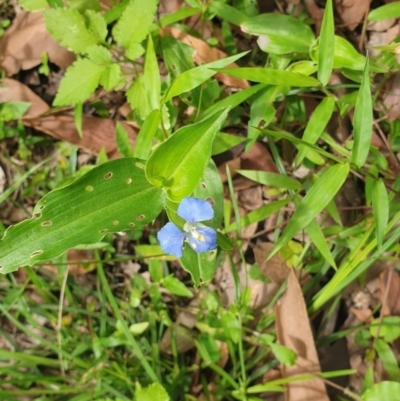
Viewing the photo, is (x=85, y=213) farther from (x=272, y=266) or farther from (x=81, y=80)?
(x=272, y=266)

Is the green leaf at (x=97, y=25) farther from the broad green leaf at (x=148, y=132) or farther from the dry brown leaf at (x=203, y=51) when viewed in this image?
the broad green leaf at (x=148, y=132)

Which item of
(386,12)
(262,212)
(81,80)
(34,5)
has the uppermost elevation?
(34,5)

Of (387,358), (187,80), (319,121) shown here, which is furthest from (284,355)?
Result: (187,80)

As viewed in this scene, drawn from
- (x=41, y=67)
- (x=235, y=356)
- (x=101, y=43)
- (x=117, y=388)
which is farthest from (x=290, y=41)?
(x=117, y=388)

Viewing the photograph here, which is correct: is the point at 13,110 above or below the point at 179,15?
below

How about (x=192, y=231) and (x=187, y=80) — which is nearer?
(x=192, y=231)

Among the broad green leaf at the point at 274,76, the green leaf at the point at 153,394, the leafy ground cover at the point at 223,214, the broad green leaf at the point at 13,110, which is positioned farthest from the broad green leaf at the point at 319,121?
the broad green leaf at the point at 13,110

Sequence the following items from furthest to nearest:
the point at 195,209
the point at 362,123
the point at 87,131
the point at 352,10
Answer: the point at 87,131 < the point at 352,10 < the point at 362,123 < the point at 195,209
